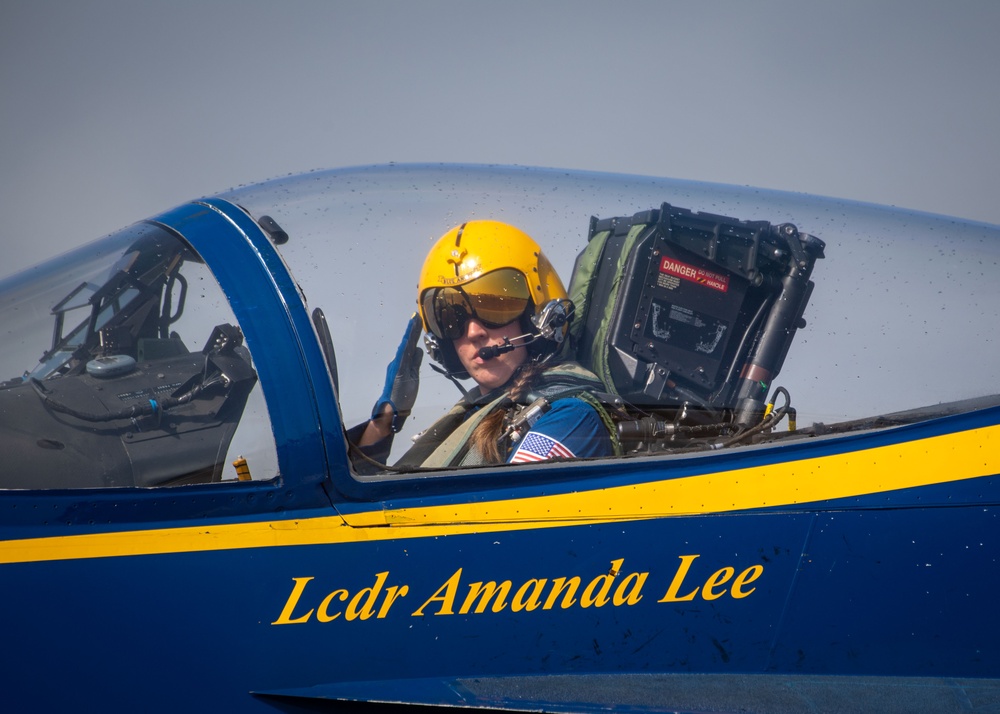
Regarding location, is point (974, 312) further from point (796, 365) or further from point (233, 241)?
point (233, 241)

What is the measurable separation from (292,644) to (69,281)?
111 cm

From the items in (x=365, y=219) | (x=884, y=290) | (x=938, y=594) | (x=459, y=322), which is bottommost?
(x=938, y=594)

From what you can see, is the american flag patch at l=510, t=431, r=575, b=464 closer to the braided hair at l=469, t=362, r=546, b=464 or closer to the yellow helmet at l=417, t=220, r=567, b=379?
the braided hair at l=469, t=362, r=546, b=464

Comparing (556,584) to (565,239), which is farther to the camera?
(565,239)

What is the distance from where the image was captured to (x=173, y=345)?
75.1 inches

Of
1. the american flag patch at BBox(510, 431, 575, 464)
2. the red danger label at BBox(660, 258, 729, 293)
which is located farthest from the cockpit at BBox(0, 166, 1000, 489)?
the american flag patch at BBox(510, 431, 575, 464)

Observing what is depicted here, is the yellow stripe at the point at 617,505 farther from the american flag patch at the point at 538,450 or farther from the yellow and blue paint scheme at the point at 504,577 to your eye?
the american flag patch at the point at 538,450

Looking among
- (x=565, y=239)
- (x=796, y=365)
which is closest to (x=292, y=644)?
(x=565, y=239)

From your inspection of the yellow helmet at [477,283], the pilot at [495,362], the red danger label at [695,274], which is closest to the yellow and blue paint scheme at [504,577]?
the pilot at [495,362]

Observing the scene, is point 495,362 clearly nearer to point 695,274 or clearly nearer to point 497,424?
point 497,424

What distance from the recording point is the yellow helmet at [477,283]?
6.80 feet

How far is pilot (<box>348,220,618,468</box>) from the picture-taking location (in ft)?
6.16

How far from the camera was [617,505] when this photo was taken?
169cm

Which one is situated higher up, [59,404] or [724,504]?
[724,504]
